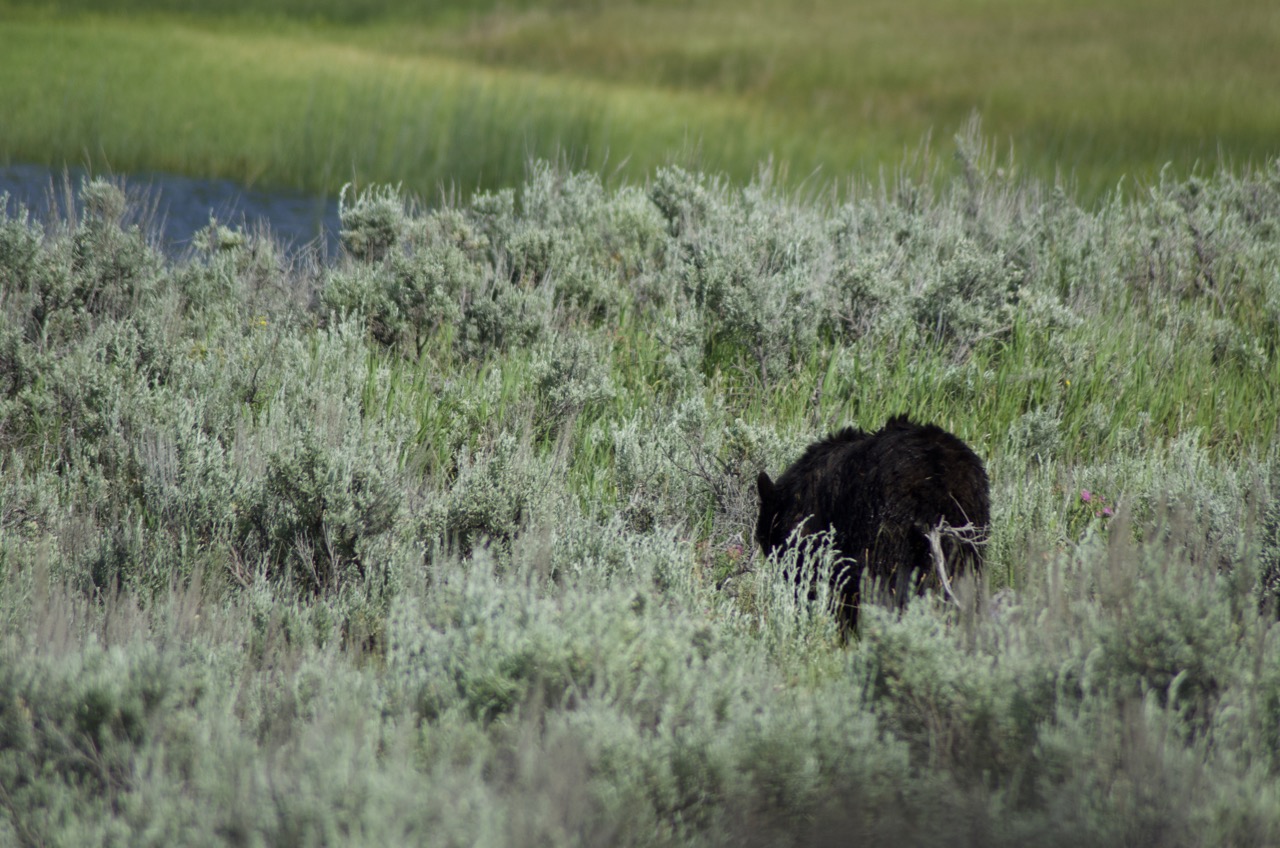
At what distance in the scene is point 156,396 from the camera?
13.2 feet

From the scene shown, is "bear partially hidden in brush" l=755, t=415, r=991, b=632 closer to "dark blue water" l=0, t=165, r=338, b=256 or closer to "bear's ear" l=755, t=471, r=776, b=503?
"bear's ear" l=755, t=471, r=776, b=503

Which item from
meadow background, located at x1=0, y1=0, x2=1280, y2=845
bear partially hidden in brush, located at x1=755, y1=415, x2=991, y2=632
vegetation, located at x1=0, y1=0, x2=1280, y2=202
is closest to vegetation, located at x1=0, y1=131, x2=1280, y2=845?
meadow background, located at x1=0, y1=0, x2=1280, y2=845

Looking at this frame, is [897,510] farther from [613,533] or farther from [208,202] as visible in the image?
[208,202]

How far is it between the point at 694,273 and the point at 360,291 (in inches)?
73.1

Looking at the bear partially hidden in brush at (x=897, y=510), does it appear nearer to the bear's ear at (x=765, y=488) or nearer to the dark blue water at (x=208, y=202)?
the bear's ear at (x=765, y=488)

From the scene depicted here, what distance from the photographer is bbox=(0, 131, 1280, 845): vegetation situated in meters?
1.89

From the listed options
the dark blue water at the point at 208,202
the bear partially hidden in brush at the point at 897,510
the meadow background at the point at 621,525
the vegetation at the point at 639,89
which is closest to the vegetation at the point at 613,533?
the meadow background at the point at 621,525

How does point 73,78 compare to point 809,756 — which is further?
point 73,78

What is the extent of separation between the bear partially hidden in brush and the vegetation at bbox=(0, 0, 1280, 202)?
9.54 meters

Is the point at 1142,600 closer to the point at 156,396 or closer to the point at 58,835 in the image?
the point at 58,835

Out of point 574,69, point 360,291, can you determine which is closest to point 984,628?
point 360,291

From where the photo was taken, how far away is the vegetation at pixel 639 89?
12.8 m

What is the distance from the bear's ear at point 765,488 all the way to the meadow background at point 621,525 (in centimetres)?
27

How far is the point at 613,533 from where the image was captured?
10.9ft
